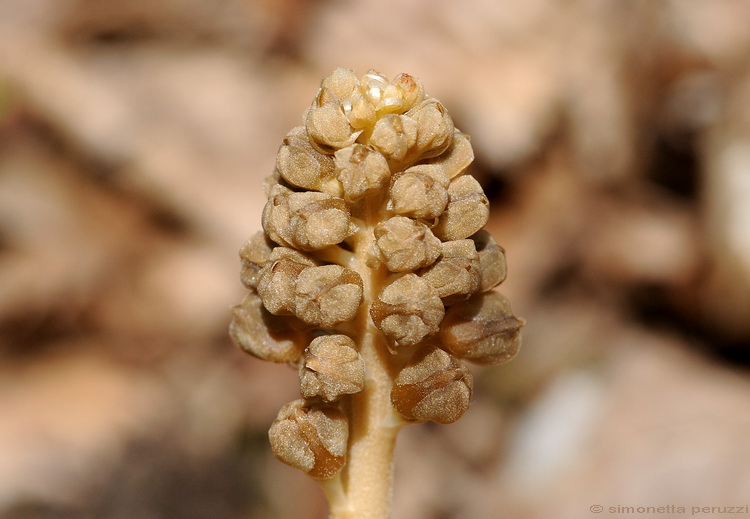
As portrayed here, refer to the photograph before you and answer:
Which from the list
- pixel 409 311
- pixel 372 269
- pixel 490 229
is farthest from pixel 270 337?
pixel 490 229

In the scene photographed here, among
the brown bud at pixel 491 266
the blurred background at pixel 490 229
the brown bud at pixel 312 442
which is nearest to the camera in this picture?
the brown bud at pixel 312 442

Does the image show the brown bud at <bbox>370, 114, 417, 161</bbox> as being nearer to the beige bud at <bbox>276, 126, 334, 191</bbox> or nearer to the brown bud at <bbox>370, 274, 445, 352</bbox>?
the beige bud at <bbox>276, 126, 334, 191</bbox>

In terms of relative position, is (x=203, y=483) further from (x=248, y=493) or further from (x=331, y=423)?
(x=331, y=423)

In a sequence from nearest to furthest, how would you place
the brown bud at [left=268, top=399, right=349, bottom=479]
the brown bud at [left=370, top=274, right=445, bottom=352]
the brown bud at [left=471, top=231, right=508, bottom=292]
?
the brown bud at [left=370, top=274, right=445, bottom=352] < the brown bud at [left=268, top=399, right=349, bottom=479] < the brown bud at [left=471, top=231, right=508, bottom=292]

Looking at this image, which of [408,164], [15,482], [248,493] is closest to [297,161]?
[408,164]

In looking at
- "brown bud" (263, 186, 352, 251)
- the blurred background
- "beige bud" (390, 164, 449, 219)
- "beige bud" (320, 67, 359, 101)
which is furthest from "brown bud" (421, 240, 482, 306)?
the blurred background

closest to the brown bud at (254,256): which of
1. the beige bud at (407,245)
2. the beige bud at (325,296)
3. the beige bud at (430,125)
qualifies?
the beige bud at (325,296)

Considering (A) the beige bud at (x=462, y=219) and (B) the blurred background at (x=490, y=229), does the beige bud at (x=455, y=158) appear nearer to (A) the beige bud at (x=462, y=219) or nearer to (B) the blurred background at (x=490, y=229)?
(A) the beige bud at (x=462, y=219)
